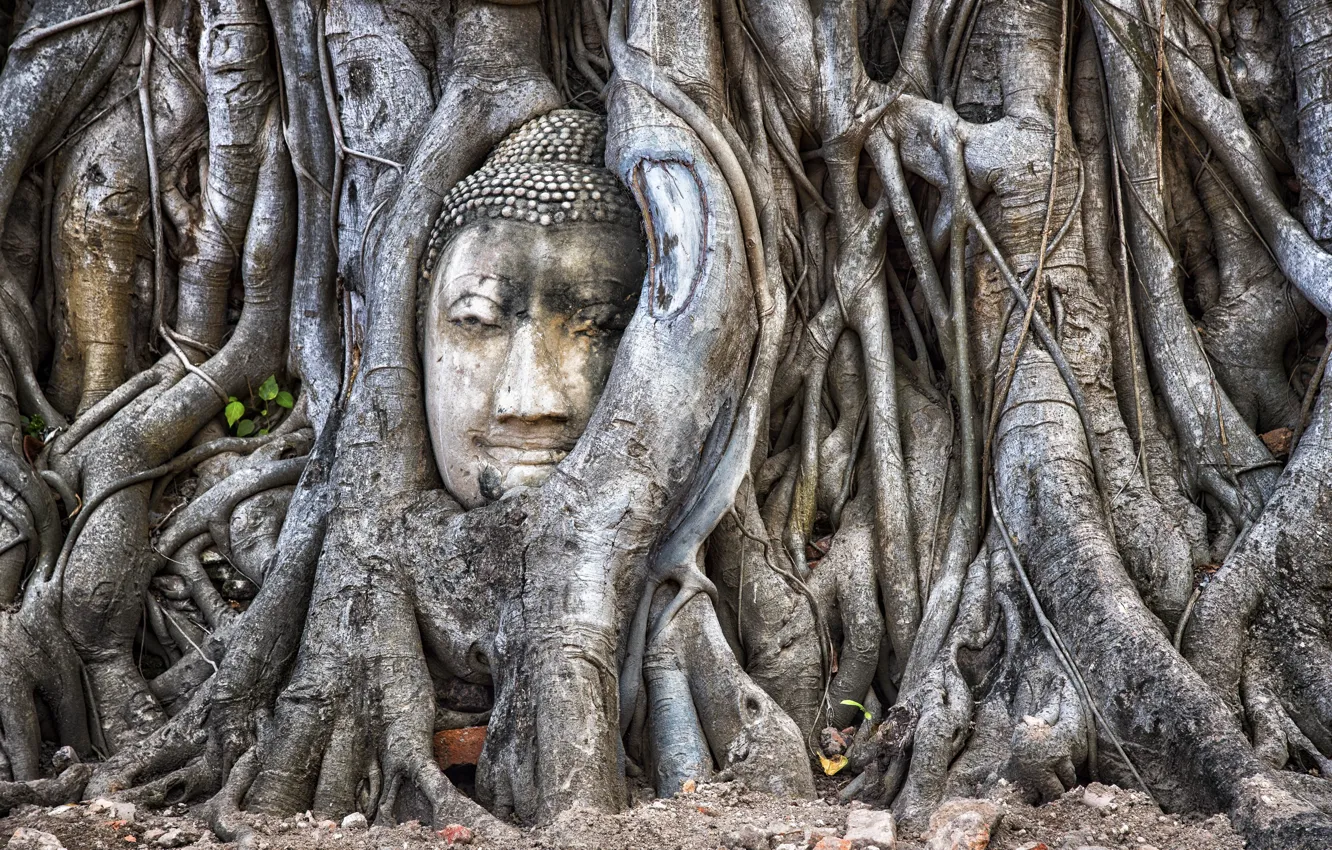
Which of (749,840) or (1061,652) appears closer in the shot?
(749,840)

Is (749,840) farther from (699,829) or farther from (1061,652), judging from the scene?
(1061,652)

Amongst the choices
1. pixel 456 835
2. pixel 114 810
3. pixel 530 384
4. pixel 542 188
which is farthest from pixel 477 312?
pixel 114 810

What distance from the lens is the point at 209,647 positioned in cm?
415

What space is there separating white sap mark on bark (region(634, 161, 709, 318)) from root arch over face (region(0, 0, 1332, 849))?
0.01 metres

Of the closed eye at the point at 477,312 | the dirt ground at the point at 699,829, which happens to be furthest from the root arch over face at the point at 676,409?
the dirt ground at the point at 699,829

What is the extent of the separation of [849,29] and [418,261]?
65.1 inches

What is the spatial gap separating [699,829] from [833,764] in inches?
29.0

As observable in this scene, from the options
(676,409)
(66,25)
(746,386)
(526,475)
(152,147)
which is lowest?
(526,475)

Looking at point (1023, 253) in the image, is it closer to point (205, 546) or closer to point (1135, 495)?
point (1135, 495)

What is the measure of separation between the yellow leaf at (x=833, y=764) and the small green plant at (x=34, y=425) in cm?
307

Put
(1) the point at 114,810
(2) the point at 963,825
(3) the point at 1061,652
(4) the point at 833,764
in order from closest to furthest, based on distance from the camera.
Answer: (2) the point at 963,825 → (1) the point at 114,810 → (3) the point at 1061,652 → (4) the point at 833,764

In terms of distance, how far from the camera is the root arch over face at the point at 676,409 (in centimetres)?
341

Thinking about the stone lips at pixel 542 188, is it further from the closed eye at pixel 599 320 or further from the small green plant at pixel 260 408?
the small green plant at pixel 260 408

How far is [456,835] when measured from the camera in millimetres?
2971
